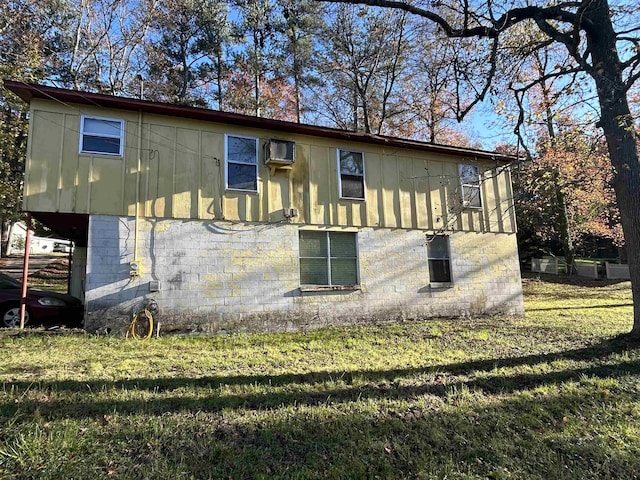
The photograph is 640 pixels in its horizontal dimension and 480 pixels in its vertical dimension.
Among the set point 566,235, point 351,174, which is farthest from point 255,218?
point 566,235

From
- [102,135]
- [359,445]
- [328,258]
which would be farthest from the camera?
[328,258]

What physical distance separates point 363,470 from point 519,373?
3464 millimetres

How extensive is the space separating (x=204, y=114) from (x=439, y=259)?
268 inches

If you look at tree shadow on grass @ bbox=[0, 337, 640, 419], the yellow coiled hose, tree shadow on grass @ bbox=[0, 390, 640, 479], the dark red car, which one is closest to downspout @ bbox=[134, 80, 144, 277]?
the yellow coiled hose

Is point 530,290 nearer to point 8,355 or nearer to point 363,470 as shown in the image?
point 363,470

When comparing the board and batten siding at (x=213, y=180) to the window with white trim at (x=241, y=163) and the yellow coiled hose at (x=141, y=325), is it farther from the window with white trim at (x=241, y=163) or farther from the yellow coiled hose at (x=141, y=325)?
the yellow coiled hose at (x=141, y=325)

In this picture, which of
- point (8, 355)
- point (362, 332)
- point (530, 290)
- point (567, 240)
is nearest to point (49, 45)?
point (8, 355)

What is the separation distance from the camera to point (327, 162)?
9.50 metres

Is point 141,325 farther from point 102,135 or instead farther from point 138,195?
point 102,135

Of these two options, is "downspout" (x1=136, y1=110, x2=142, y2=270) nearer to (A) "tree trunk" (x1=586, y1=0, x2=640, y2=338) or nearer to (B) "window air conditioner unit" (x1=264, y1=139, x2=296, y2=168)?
(B) "window air conditioner unit" (x1=264, y1=139, x2=296, y2=168)

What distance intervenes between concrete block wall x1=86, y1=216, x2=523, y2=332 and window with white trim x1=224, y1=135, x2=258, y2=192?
93 centimetres

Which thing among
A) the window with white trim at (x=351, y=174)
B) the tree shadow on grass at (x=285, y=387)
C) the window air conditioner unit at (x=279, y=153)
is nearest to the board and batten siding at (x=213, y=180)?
the window with white trim at (x=351, y=174)

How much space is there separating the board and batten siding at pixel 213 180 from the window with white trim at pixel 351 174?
13 centimetres

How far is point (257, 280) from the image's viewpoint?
8.43 m
